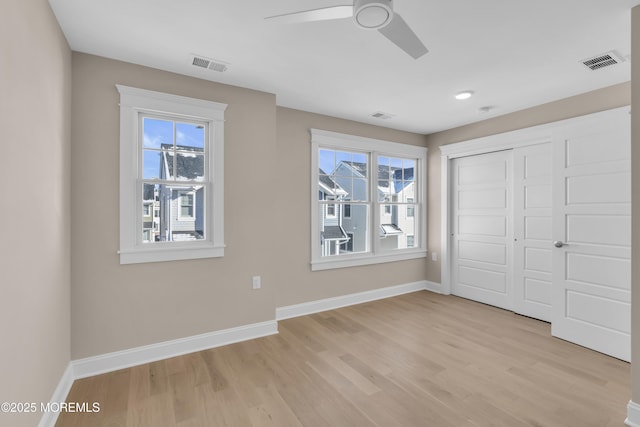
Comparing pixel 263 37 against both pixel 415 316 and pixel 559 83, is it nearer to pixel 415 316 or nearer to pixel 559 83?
pixel 559 83

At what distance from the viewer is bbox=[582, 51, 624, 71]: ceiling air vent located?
247 cm

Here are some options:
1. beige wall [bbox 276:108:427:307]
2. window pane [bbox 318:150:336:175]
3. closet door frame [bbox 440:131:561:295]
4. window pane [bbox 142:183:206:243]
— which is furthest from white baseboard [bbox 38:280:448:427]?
closet door frame [bbox 440:131:561:295]

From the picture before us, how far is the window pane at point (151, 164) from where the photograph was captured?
2715mm

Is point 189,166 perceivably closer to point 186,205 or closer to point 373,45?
point 186,205

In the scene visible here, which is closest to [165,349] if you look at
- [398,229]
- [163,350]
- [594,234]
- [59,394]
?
[163,350]

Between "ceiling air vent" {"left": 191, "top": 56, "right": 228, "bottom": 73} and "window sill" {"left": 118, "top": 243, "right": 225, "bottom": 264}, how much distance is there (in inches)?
64.0

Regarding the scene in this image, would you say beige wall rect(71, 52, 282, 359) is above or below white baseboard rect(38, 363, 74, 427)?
above

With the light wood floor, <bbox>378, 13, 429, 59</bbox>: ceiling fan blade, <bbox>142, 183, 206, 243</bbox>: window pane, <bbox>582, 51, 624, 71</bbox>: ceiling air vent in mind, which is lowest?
the light wood floor

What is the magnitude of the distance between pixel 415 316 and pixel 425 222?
182cm

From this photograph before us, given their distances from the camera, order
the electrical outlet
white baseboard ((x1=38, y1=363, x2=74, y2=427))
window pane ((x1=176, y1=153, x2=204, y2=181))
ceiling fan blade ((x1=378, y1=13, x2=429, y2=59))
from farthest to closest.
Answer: the electrical outlet < window pane ((x1=176, y1=153, x2=204, y2=181)) < white baseboard ((x1=38, y1=363, x2=74, y2=427)) < ceiling fan blade ((x1=378, y1=13, x2=429, y2=59))

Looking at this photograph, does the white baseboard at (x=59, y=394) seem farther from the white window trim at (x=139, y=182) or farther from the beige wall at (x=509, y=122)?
the beige wall at (x=509, y=122)

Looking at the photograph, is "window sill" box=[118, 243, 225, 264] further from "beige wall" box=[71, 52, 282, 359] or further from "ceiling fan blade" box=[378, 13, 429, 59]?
"ceiling fan blade" box=[378, 13, 429, 59]

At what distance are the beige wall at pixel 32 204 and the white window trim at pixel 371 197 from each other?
2494 mm

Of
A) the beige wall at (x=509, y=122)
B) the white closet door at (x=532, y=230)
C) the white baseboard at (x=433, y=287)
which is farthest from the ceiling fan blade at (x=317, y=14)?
the white baseboard at (x=433, y=287)
